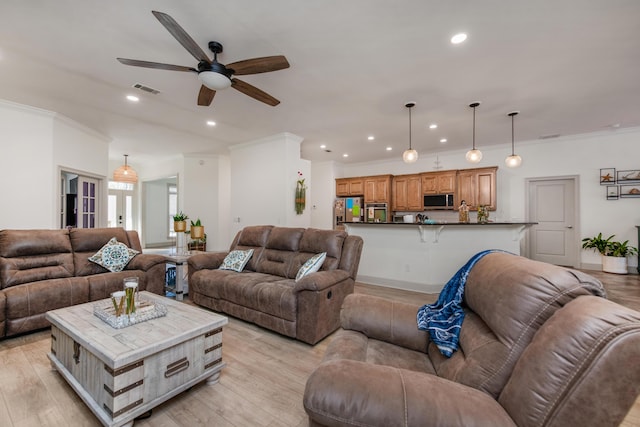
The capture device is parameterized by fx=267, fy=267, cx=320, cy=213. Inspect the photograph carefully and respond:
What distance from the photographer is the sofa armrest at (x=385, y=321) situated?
158 cm

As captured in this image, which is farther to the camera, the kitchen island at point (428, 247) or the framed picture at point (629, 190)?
the framed picture at point (629, 190)

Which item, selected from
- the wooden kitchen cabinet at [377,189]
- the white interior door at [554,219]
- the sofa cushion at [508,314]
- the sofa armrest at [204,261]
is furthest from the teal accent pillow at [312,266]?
the white interior door at [554,219]

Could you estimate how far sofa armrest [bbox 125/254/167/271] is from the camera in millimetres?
3480

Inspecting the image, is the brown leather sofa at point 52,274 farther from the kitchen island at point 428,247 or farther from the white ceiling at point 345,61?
the kitchen island at point 428,247

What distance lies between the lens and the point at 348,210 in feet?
26.1

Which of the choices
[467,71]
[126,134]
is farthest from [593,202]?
[126,134]

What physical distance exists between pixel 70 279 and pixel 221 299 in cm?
166

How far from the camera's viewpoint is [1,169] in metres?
4.00

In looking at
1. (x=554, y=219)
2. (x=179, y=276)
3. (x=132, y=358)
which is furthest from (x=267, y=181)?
(x=554, y=219)

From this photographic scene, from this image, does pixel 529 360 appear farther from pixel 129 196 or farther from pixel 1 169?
pixel 129 196

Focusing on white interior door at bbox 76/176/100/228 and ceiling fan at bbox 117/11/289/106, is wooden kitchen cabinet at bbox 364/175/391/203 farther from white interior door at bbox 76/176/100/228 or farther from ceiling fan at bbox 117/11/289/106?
white interior door at bbox 76/176/100/228

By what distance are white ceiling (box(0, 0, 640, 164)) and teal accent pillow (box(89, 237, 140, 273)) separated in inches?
82.3

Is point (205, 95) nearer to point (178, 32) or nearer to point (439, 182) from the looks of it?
point (178, 32)

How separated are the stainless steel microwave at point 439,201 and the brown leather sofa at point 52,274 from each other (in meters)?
6.00
